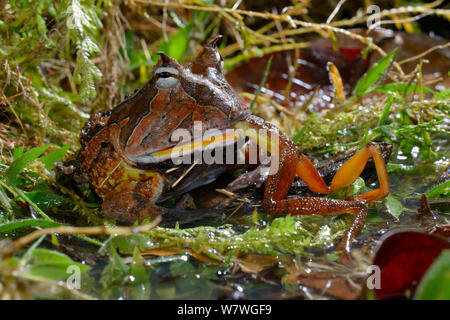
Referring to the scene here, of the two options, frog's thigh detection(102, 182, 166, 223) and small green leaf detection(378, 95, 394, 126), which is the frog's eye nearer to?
frog's thigh detection(102, 182, 166, 223)

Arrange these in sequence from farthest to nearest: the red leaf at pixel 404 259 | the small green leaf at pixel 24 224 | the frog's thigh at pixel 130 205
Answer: the frog's thigh at pixel 130 205 → the small green leaf at pixel 24 224 → the red leaf at pixel 404 259

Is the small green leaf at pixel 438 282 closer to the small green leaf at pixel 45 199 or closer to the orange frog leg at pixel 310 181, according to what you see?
the orange frog leg at pixel 310 181


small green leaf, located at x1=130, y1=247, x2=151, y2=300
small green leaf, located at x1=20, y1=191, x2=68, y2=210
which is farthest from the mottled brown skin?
small green leaf, located at x1=130, y1=247, x2=151, y2=300

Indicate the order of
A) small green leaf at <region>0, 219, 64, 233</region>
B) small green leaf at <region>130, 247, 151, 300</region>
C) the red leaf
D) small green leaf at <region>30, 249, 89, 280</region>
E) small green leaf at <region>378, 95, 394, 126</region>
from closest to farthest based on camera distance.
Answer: small green leaf at <region>30, 249, 89, 280</region> < the red leaf < small green leaf at <region>130, 247, 151, 300</region> < small green leaf at <region>0, 219, 64, 233</region> < small green leaf at <region>378, 95, 394, 126</region>

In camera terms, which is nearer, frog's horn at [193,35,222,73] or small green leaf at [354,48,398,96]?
frog's horn at [193,35,222,73]

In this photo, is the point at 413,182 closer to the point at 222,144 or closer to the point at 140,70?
the point at 222,144

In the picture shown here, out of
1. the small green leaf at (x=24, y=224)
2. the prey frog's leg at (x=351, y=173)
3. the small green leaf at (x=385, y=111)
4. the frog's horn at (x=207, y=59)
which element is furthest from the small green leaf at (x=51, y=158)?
the small green leaf at (x=385, y=111)
